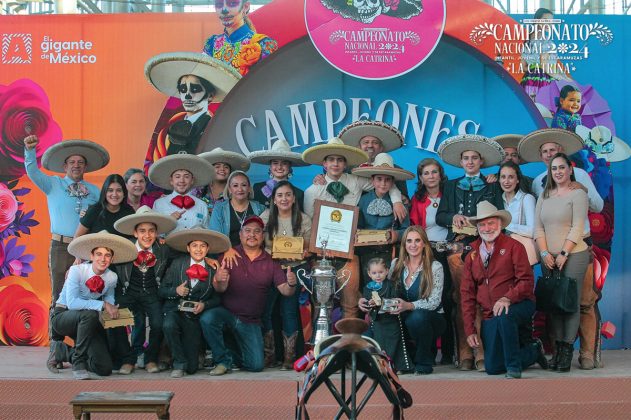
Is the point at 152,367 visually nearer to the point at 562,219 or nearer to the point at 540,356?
the point at 540,356

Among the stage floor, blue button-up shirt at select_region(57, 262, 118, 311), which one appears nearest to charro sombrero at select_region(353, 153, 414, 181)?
the stage floor

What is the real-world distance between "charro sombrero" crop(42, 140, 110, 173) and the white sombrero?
435 cm

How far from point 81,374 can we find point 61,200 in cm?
173

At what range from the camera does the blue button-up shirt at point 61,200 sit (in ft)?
26.9

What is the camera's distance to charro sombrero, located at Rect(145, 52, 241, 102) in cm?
888

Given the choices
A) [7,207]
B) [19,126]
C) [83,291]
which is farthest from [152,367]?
[19,126]

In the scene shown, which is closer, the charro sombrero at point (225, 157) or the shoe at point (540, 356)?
the shoe at point (540, 356)

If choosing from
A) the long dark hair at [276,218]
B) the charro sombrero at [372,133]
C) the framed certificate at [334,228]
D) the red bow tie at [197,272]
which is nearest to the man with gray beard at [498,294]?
the framed certificate at [334,228]

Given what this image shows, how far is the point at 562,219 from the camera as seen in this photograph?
756 centimetres

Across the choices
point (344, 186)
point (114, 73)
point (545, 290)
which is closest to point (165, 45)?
point (114, 73)

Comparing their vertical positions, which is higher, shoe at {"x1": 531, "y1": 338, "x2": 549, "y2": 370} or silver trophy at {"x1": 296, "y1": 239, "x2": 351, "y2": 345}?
silver trophy at {"x1": 296, "y1": 239, "x2": 351, "y2": 345}

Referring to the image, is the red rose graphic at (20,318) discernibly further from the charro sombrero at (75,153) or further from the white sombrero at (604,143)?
the white sombrero at (604,143)

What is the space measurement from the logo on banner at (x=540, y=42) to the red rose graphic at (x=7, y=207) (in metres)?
4.57

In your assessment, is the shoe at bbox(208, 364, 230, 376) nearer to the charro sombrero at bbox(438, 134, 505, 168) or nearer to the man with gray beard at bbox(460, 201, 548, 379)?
the man with gray beard at bbox(460, 201, 548, 379)
